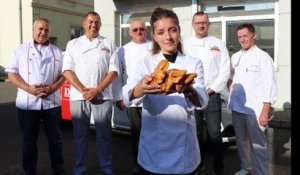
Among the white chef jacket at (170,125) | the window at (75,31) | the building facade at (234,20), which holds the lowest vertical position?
the white chef jacket at (170,125)

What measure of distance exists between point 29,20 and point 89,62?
2102cm

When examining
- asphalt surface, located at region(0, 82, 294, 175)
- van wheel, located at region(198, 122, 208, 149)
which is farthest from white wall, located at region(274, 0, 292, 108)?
van wheel, located at region(198, 122, 208, 149)

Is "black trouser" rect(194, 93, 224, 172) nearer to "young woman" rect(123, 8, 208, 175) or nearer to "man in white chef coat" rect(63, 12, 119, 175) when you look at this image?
"man in white chef coat" rect(63, 12, 119, 175)

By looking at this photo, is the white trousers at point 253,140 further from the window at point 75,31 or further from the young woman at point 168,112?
the window at point 75,31

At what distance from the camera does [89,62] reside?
15.6ft

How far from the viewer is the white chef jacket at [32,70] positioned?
4719 mm

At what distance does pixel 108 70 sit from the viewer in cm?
490

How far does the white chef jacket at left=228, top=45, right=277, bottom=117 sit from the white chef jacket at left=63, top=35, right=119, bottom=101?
5.04 feet

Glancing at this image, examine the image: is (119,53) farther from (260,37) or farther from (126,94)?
(260,37)

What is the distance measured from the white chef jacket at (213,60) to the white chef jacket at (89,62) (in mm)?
1025

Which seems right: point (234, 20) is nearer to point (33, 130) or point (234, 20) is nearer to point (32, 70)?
point (32, 70)

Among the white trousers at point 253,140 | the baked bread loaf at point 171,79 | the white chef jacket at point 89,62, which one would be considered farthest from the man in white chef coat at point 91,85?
the baked bread loaf at point 171,79

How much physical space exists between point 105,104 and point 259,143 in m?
1.96
